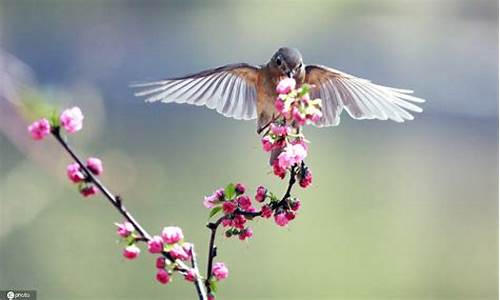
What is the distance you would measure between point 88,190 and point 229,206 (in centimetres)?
31

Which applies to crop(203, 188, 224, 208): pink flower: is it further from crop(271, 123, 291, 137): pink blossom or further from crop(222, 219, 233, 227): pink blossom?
crop(271, 123, 291, 137): pink blossom

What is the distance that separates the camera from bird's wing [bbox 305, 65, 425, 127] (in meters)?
2.44

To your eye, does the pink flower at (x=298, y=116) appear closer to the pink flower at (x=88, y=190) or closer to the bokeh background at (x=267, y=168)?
the pink flower at (x=88, y=190)

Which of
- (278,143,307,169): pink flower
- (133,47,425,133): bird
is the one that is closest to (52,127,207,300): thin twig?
(278,143,307,169): pink flower

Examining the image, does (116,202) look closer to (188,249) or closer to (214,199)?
(188,249)

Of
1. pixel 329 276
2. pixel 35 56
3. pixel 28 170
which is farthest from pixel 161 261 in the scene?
pixel 35 56

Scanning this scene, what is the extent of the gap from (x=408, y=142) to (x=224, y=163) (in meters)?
2.15

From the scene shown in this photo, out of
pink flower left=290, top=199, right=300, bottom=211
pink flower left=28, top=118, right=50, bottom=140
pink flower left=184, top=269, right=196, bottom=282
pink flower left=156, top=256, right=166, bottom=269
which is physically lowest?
pink flower left=184, top=269, right=196, bottom=282

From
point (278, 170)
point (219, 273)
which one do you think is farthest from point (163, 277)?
point (278, 170)

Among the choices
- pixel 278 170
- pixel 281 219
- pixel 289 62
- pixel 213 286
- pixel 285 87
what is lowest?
pixel 213 286

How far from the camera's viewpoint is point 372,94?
254cm

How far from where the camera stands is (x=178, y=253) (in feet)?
5.33

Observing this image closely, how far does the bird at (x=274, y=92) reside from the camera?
246 centimetres

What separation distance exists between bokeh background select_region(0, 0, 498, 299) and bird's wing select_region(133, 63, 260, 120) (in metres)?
1.21
